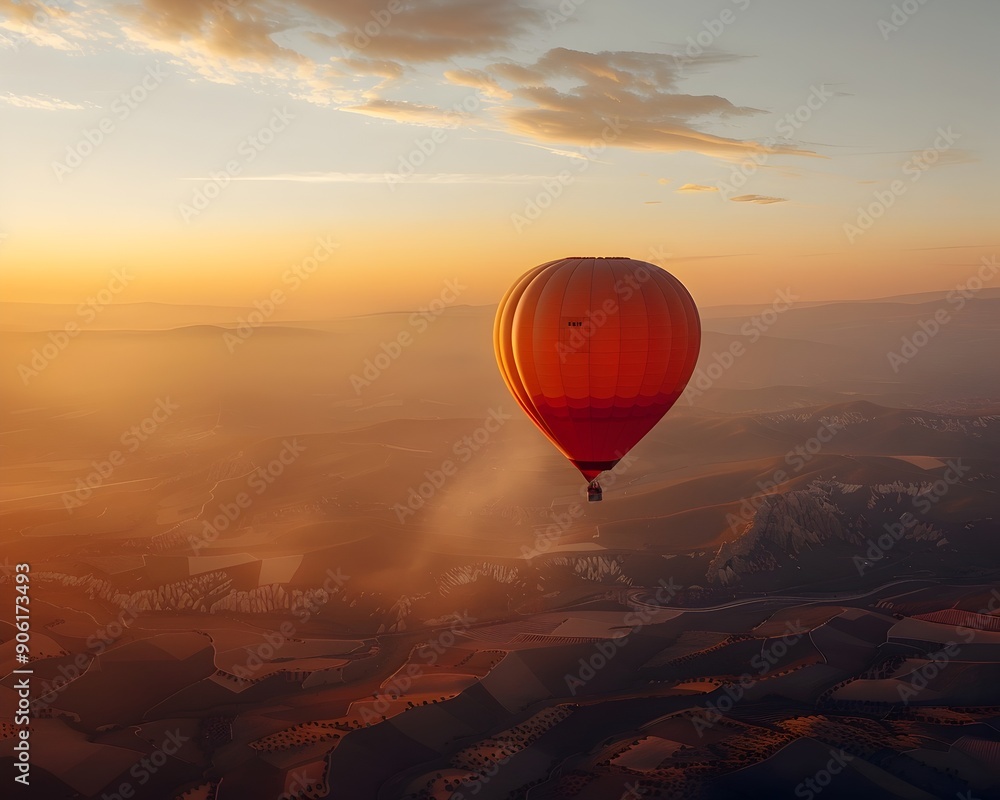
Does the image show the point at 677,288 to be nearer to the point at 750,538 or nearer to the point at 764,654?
the point at 764,654

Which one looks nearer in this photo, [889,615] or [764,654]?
[764,654]

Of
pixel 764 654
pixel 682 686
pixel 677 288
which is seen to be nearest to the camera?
pixel 677 288

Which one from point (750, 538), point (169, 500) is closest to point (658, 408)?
point (750, 538)

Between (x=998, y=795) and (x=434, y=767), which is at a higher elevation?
(x=998, y=795)

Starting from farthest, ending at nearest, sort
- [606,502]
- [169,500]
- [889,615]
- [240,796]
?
[169,500] → [606,502] → [889,615] → [240,796]

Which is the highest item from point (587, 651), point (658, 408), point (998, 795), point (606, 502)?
point (658, 408)

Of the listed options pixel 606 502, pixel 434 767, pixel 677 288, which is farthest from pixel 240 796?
pixel 606 502
